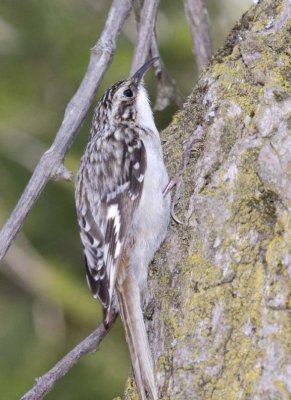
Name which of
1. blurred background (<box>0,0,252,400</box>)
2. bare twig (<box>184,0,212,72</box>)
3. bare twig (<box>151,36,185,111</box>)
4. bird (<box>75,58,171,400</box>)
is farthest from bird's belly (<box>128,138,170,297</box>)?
blurred background (<box>0,0,252,400</box>)

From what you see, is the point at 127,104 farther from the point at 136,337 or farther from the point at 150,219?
the point at 136,337

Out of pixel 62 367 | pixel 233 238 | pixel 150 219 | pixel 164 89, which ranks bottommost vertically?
pixel 62 367

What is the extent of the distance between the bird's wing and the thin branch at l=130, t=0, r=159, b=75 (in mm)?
254

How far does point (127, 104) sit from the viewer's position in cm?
338

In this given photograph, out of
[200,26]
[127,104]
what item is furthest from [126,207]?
[200,26]

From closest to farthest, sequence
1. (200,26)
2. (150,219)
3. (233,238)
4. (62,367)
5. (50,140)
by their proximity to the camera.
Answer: (233,238) < (62,367) < (150,219) < (200,26) < (50,140)

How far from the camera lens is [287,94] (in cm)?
278

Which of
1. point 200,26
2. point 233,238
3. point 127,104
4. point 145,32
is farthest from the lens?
point 200,26

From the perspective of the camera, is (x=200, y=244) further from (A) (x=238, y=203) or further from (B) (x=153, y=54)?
(B) (x=153, y=54)

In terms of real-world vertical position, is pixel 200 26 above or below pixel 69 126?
above

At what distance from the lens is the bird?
282cm

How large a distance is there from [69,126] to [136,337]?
0.65 meters

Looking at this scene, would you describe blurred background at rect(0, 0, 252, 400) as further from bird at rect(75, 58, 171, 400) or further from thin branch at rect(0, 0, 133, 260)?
thin branch at rect(0, 0, 133, 260)

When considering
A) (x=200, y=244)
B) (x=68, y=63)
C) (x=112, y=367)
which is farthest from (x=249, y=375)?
(x=68, y=63)
